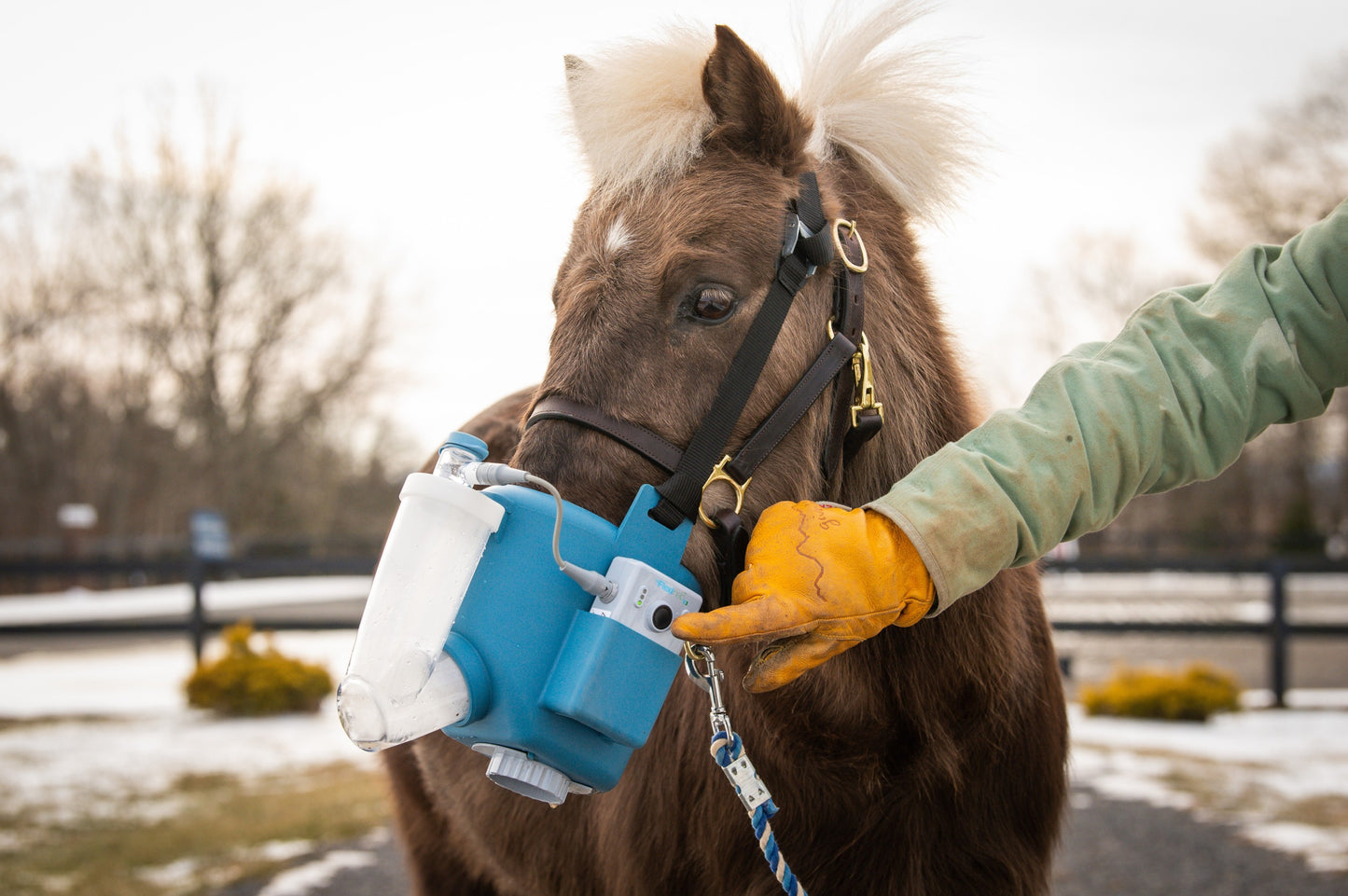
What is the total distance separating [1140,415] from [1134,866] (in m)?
3.67

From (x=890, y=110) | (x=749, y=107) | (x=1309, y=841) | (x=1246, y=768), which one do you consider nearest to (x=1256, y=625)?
(x=1246, y=768)

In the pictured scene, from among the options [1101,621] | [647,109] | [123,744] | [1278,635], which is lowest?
[123,744]

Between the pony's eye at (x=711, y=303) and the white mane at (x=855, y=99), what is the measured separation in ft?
1.13

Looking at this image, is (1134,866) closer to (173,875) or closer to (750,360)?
(750,360)

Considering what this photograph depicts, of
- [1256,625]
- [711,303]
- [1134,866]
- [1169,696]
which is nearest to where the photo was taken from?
[711,303]

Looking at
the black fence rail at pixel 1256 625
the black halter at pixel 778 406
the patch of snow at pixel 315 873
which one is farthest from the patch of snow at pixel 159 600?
the black halter at pixel 778 406

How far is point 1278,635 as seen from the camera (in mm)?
7410

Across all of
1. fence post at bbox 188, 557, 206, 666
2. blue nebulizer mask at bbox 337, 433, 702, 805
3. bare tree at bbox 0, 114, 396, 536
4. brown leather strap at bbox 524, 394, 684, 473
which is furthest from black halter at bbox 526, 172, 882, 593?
bare tree at bbox 0, 114, 396, 536

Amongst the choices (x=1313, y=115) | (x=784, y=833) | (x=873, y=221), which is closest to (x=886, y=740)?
(x=784, y=833)

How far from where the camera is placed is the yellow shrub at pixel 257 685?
24.7 feet

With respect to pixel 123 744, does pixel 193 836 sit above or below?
above

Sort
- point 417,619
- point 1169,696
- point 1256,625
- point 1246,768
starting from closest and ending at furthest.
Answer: point 417,619 < point 1246,768 < point 1169,696 < point 1256,625

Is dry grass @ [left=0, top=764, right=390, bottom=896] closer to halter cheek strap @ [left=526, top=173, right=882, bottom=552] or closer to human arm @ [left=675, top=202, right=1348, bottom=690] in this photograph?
halter cheek strap @ [left=526, top=173, right=882, bottom=552]

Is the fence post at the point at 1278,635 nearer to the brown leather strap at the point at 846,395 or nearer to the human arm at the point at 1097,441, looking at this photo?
the human arm at the point at 1097,441
